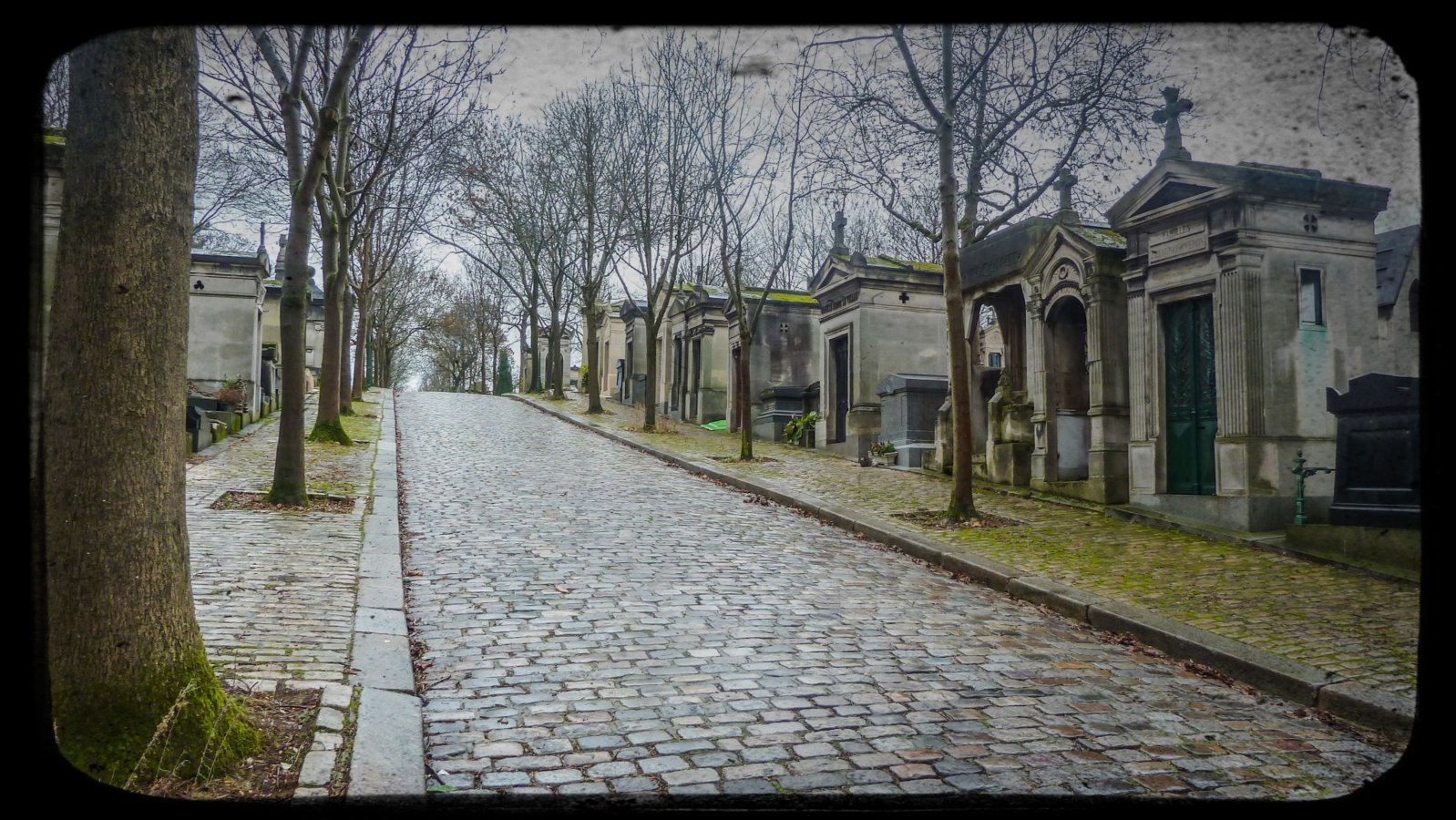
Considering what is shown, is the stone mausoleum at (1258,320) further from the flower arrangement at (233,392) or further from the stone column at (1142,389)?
the flower arrangement at (233,392)

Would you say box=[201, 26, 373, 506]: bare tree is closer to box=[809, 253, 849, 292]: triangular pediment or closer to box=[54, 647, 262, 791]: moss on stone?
box=[54, 647, 262, 791]: moss on stone

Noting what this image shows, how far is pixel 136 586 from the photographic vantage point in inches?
119

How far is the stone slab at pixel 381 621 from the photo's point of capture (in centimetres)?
521

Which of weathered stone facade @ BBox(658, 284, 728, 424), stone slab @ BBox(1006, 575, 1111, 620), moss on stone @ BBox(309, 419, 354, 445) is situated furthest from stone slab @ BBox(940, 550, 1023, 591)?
weathered stone facade @ BBox(658, 284, 728, 424)

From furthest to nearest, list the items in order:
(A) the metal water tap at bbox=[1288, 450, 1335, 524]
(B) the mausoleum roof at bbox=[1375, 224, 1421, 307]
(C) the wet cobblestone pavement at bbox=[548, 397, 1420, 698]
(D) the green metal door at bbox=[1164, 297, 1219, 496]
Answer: (D) the green metal door at bbox=[1164, 297, 1219, 496] < (A) the metal water tap at bbox=[1288, 450, 1335, 524] < (B) the mausoleum roof at bbox=[1375, 224, 1421, 307] < (C) the wet cobblestone pavement at bbox=[548, 397, 1420, 698]

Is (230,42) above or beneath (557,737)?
above

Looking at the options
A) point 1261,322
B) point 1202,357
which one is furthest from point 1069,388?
point 1261,322

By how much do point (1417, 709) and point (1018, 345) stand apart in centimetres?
1529

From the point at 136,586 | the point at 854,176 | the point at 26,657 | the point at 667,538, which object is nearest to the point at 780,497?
the point at 667,538

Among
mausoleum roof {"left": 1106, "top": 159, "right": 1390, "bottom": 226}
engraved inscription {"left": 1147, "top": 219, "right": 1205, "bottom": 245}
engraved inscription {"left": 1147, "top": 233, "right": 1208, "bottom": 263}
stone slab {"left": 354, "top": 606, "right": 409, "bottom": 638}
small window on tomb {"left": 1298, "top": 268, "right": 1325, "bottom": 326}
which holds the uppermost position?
mausoleum roof {"left": 1106, "top": 159, "right": 1390, "bottom": 226}

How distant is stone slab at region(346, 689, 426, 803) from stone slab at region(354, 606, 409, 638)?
1129mm

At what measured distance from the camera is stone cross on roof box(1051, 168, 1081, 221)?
14.8 m

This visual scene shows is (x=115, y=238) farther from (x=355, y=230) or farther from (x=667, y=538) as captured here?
(x=355, y=230)

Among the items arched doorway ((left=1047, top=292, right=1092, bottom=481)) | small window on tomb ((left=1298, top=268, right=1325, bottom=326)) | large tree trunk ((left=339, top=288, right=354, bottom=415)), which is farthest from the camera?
large tree trunk ((left=339, top=288, right=354, bottom=415))
